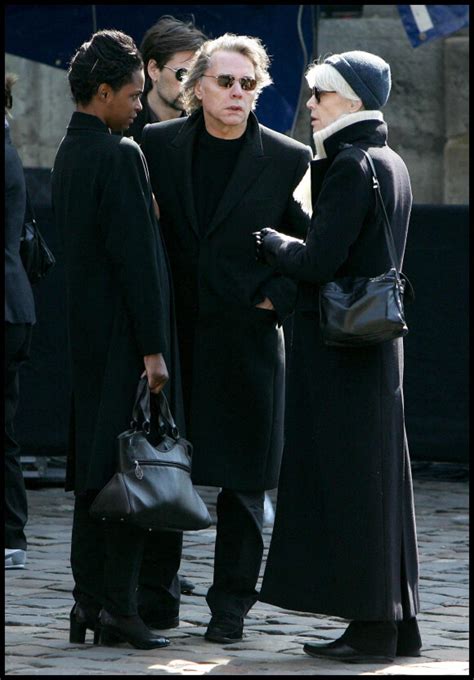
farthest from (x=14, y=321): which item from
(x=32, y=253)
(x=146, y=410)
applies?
(x=146, y=410)

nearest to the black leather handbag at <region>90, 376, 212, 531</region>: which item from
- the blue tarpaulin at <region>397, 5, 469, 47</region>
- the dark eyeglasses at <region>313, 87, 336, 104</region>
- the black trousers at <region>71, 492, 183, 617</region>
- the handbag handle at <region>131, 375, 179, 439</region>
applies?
the handbag handle at <region>131, 375, 179, 439</region>

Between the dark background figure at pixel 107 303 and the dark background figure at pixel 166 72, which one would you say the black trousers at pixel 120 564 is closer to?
the dark background figure at pixel 107 303

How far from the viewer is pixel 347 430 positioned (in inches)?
225

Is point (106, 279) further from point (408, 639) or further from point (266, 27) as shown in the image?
point (266, 27)

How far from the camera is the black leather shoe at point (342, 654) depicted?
566 cm

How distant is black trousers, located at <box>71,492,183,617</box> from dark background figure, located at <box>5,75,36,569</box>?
1553mm

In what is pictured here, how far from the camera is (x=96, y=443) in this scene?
5.77 meters

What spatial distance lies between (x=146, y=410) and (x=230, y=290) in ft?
2.02

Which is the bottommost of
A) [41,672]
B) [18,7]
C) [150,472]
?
[41,672]

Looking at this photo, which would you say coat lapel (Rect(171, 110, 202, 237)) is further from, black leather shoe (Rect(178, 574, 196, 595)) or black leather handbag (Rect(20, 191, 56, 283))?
black leather handbag (Rect(20, 191, 56, 283))

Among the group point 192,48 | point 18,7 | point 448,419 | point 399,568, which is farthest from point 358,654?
point 18,7

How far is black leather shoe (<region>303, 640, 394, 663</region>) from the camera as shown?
5660mm

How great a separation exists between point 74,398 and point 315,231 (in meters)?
1.03

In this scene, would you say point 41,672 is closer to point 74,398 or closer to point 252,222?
point 74,398
